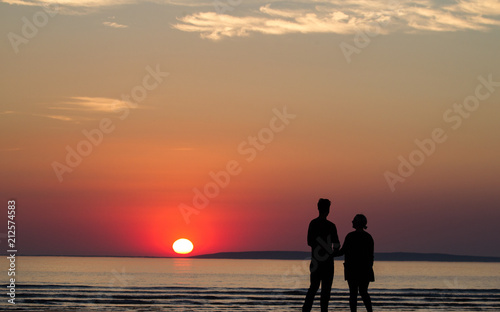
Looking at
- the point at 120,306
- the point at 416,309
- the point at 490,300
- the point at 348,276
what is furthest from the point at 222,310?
the point at 490,300

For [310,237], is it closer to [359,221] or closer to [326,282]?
[326,282]

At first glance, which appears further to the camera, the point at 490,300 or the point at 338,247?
the point at 490,300

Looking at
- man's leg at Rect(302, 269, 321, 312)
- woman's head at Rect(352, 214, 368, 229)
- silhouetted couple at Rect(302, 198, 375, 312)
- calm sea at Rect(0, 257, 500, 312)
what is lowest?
man's leg at Rect(302, 269, 321, 312)

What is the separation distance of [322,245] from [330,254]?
212 mm

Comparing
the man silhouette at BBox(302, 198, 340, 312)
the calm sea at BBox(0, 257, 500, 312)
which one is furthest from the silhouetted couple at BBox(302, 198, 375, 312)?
the calm sea at BBox(0, 257, 500, 312)

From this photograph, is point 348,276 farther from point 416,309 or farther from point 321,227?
point 416,309

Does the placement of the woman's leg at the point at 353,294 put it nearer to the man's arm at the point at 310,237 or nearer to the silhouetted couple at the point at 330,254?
the silhouetted couple at the point at 330,254

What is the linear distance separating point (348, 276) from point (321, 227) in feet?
4.57

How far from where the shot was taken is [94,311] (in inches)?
784

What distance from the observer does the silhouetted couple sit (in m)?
12.0

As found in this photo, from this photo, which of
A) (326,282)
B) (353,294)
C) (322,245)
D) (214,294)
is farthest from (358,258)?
(214,294)

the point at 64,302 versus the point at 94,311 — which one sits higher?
the point at 64,302

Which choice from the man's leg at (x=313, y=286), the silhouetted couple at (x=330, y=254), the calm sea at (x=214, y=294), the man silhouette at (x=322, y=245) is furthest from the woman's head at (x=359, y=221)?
the calm sea at (x=214, y=294)

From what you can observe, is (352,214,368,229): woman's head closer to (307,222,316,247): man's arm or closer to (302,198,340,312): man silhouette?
(302,198,340,312): man silhouette
